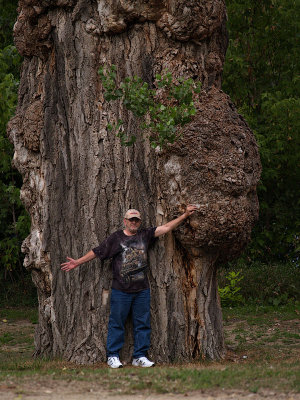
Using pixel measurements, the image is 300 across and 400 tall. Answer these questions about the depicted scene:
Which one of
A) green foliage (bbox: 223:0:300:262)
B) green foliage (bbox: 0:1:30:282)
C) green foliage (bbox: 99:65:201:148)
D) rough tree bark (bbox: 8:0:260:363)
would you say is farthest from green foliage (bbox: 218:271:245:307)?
green foliage (bbox: 99:65:201:148)

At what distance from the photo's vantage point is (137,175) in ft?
27.6

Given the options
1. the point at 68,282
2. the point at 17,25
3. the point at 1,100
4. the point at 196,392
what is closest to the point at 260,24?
the point at 1,100

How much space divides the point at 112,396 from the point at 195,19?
170 inches

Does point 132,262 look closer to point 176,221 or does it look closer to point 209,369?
point 176,221

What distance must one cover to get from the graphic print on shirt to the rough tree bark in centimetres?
27

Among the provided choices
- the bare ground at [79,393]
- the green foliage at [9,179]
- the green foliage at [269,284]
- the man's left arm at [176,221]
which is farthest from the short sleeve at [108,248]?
the green foliage at [269,284]

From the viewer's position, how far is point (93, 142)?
8539 mm

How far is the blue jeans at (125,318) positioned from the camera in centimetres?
817

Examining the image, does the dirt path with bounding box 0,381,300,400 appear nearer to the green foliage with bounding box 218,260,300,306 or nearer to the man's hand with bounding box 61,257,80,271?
the man's hand with bounding box 61,257,80,271

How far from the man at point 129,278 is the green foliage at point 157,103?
0.88m

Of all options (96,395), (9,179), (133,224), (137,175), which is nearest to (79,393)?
(96,395)

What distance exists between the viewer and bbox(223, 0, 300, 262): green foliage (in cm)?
1606

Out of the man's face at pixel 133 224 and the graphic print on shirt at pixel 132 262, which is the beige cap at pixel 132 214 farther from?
the graphic print on shirt at pixel 132 262

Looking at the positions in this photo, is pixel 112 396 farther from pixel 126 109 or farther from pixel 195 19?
pixel 195 19
